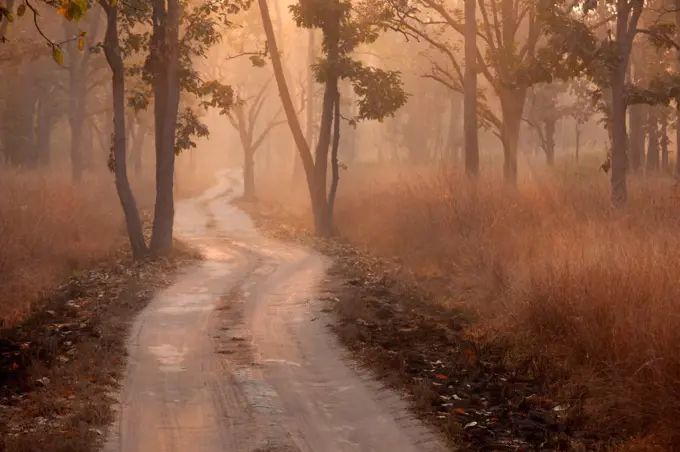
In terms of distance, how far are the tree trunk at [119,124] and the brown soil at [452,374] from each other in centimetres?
677

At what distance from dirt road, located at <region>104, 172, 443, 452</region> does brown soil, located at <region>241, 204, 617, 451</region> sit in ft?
1.07

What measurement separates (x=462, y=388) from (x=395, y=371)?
83cm

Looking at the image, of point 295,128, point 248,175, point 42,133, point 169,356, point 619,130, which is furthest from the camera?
point 42,133

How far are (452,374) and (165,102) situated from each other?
13.0 m

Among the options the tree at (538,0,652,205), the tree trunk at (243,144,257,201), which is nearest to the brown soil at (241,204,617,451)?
the tree at (538,0,652,205)

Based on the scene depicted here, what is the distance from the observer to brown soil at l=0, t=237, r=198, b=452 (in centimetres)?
677

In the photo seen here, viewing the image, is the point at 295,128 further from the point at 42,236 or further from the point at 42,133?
the point at 42,133

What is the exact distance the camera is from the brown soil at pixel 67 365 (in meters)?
6.77

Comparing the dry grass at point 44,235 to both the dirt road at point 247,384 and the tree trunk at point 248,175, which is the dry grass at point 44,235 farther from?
the tree trunk at point 248,175

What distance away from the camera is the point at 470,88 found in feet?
72.0

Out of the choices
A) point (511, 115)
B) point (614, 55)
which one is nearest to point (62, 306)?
point (614, 55)

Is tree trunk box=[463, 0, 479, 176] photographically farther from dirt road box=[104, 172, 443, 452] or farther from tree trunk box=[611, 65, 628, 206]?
dirt road box=[104, 172, 443, 452]

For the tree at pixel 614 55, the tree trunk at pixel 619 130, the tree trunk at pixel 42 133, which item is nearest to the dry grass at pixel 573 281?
the tree trunk at pixel 619 130

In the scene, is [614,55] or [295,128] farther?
[295,128]
